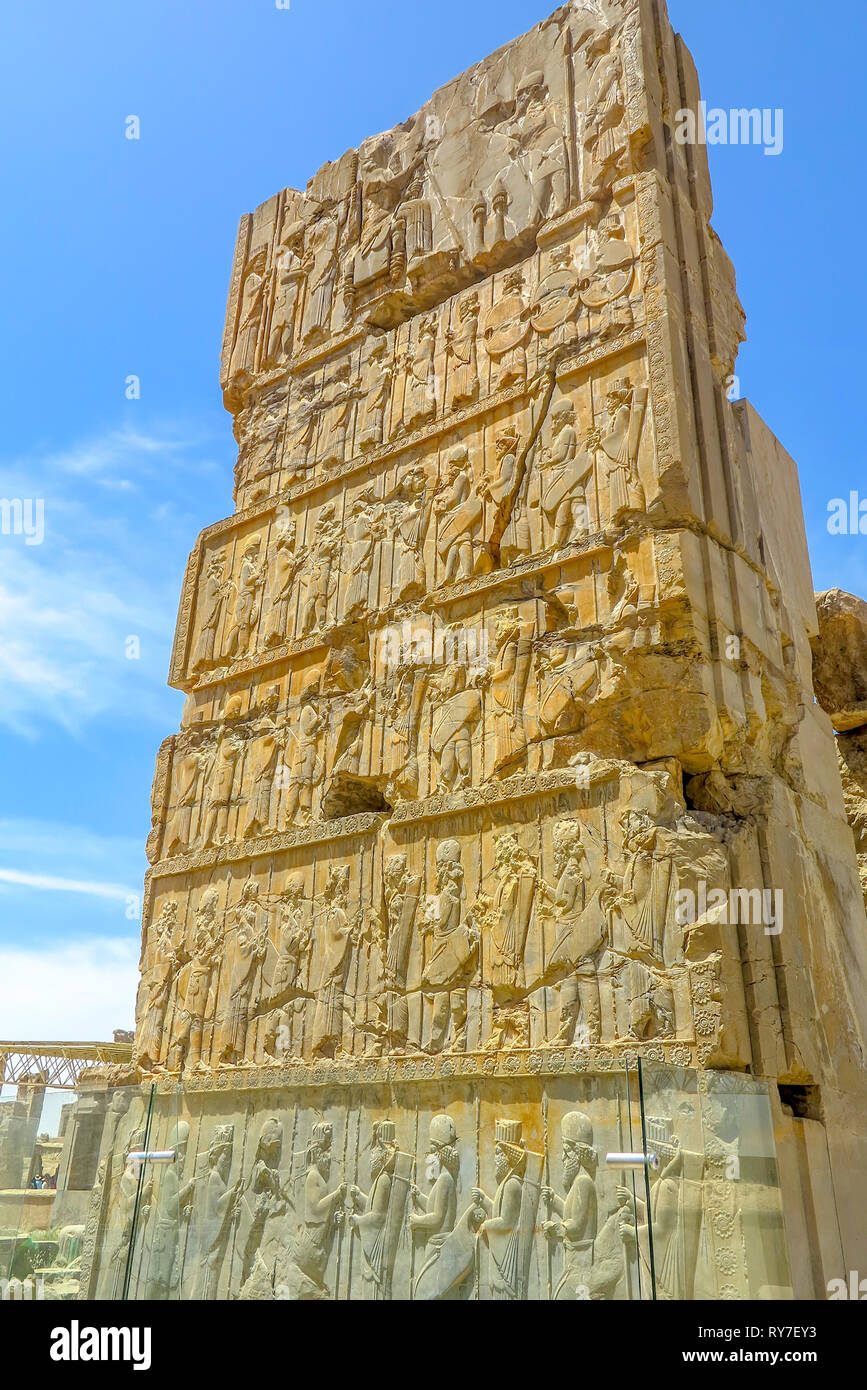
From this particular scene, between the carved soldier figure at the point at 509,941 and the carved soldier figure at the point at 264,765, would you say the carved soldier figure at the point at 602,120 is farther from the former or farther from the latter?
the carved soldier figure at the point at 509,941

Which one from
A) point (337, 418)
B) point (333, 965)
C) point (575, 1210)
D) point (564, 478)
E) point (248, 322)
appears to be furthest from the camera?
point (248, 322)

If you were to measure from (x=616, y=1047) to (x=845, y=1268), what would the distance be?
1.59 m

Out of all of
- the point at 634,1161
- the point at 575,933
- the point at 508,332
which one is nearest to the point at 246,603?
the point at 508,332

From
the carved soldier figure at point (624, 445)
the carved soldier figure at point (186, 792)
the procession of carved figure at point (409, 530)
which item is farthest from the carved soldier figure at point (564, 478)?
the carved soldier figure at point (186, 792)

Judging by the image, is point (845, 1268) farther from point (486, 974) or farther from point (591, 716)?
point (591, 716)

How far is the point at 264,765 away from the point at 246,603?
1710mm

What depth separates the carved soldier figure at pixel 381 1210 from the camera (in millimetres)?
6199

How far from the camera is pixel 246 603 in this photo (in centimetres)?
974

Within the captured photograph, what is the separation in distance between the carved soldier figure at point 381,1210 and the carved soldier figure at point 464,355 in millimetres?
5359

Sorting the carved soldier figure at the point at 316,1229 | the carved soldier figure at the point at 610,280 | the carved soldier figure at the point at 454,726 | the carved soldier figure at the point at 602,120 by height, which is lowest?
the carved soldier figure at the point at 316,1229

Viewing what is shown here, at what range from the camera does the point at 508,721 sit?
7156 mm

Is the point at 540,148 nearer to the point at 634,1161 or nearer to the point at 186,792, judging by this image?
the point at 186,792
